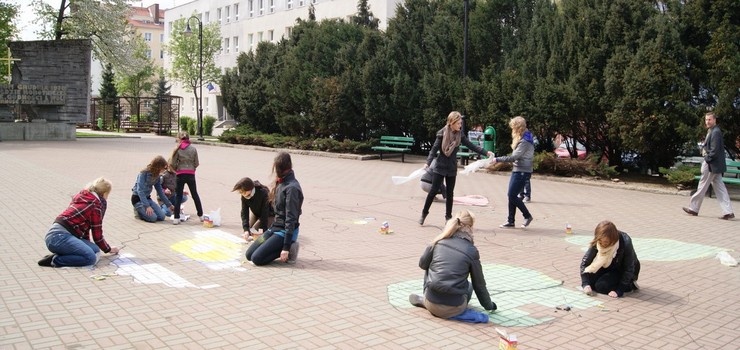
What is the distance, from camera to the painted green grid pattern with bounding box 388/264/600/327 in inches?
240

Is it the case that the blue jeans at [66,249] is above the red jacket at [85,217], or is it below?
below

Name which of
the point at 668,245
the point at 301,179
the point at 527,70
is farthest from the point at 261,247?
the point at 527,70

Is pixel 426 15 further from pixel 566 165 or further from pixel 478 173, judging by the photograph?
pixel 566 165

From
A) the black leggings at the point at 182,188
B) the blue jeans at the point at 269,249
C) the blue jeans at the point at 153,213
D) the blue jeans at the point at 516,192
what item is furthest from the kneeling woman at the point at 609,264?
the blue jeans at the point at 153,213

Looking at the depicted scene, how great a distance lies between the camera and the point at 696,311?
6.42m

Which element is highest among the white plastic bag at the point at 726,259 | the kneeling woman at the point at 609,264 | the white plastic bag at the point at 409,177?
the white plastic bag at the point at 409,177

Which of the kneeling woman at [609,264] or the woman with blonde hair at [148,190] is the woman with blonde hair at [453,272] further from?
the woman with blonde hair at [148,190]

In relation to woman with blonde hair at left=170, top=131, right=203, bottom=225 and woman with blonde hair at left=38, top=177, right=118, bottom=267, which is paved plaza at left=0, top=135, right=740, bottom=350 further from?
woman with blonde hair at left=170, top=131, right=203, bottom=225

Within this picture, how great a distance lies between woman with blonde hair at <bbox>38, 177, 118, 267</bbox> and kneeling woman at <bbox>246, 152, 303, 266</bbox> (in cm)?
177

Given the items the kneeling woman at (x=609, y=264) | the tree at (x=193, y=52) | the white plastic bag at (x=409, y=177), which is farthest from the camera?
the tree at (x=193, y=52)

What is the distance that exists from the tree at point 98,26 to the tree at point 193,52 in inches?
571

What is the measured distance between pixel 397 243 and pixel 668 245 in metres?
3.94

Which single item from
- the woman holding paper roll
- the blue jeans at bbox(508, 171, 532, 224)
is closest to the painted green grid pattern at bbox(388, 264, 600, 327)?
the blue jeans at bbox(508, 171, 532, 224)

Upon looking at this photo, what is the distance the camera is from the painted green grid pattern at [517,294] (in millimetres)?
6105
